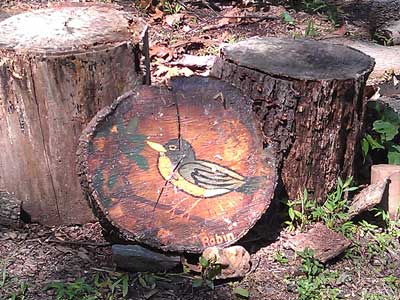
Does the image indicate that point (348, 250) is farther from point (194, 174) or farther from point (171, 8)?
point (171, 8)

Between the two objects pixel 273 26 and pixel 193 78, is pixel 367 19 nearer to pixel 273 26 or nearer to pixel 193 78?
pixel 273 26

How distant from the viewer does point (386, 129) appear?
3.46 meters

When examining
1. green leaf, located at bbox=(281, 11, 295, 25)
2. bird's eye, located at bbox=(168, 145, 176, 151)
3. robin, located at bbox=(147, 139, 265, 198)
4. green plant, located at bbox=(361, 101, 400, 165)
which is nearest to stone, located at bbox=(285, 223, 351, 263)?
robin, located at bbox=(147, 139, 265, 198)

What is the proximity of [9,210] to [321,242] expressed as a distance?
1.46 m

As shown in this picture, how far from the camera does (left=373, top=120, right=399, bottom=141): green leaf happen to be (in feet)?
11.3

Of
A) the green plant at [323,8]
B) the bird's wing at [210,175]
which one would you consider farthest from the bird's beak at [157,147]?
the green plant at [323,8]

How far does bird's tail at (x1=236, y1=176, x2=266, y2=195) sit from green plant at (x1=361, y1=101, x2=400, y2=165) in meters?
0.67

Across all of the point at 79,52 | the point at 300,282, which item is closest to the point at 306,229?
the point at 300,282

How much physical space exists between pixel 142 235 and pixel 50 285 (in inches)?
17.1

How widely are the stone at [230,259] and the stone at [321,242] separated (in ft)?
0.94

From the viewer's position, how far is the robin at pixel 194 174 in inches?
118

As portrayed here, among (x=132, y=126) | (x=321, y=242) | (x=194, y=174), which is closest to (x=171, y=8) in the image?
(x=132, y=126)

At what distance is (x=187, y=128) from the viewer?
10.1 ft

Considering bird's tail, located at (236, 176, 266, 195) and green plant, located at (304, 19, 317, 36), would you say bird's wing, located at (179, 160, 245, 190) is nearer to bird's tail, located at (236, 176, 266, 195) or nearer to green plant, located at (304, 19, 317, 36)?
bird's tail, located at (236, 176, 266, 195)
